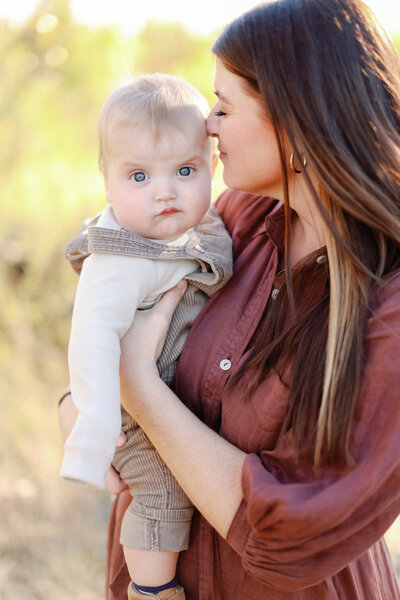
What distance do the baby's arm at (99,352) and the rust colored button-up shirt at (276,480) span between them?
0.19m

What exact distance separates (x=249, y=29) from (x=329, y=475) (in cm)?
87

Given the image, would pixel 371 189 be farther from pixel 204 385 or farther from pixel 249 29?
pixel 204 385

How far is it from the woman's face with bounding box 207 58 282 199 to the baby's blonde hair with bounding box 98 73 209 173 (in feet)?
0.21

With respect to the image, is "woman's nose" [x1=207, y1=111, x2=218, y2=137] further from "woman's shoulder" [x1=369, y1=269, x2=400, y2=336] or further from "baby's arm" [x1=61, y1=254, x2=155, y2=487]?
"woman's shoulder" [x1=369, y1=269, x2=400, y2=336]

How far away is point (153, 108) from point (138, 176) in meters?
0.15

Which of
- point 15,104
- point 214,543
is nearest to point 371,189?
point 214,543

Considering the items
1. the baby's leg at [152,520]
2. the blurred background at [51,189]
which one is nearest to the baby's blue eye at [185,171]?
the baby's leg at [152,520]

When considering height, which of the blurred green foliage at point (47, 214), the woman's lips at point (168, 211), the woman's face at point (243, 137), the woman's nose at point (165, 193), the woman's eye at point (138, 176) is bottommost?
the blurred green foliage at point (47, 214)

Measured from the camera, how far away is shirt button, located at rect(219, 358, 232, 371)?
4.49ft

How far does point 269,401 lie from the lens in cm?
125

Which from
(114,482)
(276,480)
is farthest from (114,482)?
(276,480)

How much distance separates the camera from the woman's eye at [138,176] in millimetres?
1473

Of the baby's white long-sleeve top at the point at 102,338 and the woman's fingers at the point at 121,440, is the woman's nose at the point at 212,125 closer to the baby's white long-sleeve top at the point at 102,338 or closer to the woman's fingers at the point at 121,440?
the baby's white long-sleeve top at the point at 102,338

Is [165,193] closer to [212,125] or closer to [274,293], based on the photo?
[212,125]
